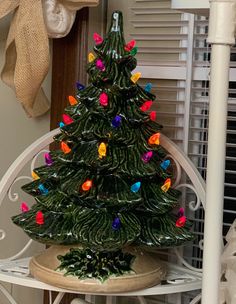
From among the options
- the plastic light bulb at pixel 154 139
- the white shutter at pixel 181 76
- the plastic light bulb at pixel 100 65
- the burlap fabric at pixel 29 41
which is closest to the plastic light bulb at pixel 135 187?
the plastic light bulb at pixel 154 139

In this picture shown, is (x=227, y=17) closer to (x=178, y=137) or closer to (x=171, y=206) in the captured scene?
(x=171, y=206)

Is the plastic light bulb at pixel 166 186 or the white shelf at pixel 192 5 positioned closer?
the white shelf at pixel 192 5

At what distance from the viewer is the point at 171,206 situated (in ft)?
4.57

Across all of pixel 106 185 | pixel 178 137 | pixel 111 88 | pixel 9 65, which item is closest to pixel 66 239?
pixel 106 185

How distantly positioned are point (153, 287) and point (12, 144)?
752 mm

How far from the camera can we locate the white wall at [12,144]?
1921mm

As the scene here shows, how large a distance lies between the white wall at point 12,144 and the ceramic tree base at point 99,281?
53 cm

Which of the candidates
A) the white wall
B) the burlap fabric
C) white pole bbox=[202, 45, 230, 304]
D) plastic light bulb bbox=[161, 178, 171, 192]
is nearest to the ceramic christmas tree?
plastic light bulb bbox=[161, 178, 171, 192]

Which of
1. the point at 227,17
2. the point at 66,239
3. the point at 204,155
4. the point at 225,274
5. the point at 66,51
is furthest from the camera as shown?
the point at 66,51

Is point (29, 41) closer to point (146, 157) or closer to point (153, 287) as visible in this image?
point (146, 157)

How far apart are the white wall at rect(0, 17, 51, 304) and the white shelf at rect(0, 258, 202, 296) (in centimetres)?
35

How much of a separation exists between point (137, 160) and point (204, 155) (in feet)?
1.20

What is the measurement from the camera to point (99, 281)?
131 centimetres

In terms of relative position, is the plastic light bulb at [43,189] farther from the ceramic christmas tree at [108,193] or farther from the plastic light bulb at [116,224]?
the plastic light bulb at [116,224]
